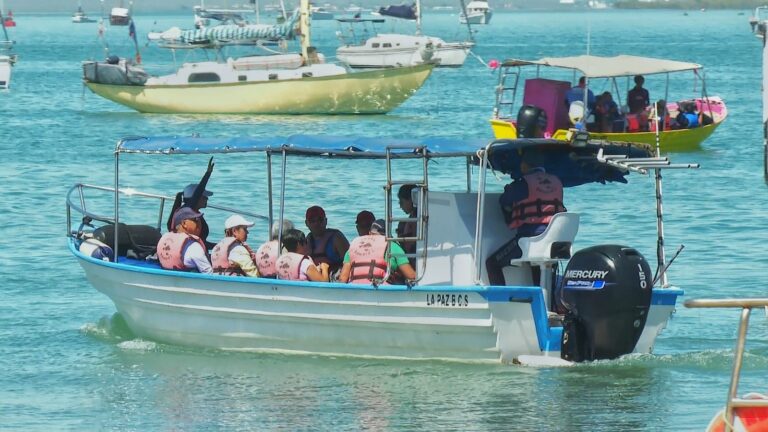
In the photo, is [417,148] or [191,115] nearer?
[417,148]

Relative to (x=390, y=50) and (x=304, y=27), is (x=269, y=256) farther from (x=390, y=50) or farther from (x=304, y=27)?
(x=390, y=50)

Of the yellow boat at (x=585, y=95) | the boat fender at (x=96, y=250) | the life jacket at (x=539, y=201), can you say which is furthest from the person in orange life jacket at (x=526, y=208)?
the yellow boat at (x=585, y=95)

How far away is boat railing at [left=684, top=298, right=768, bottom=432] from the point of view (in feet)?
27.5

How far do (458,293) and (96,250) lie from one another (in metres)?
4.32

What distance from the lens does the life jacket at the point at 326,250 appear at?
48.4ft

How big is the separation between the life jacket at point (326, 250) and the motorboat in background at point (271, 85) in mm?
31509

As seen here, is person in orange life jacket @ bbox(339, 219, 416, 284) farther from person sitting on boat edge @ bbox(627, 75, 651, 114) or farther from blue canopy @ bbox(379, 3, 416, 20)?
blue canopy @ bbox(379, 3, 416, 20)

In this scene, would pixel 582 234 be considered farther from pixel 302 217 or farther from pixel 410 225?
pixel 410 225

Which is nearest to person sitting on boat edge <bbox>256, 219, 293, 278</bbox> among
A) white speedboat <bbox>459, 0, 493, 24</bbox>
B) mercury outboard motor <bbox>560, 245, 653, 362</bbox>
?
mercury outboard motor <bbox>560, 245, 653, 362</bbox>

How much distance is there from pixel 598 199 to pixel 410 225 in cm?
1393

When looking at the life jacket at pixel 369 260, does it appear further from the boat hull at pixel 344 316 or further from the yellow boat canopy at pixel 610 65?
the yellow boat canopy at pixel 610 65

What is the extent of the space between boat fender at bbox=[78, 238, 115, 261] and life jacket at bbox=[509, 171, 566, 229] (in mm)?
4578

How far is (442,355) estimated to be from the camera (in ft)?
45.6

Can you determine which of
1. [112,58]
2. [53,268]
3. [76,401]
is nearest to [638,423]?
[76,401]
